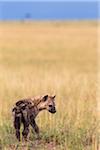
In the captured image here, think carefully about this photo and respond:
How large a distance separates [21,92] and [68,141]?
5.37m

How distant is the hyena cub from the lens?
20.3ft

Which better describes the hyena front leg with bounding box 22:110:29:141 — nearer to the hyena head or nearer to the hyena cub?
the hyena cub

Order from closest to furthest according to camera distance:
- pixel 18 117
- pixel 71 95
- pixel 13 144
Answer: pixel 18 117, pixel 13 144, pixel 71 95

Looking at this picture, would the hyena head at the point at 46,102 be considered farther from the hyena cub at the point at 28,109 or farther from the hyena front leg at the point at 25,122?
the hyena front leg at the point at 25,122

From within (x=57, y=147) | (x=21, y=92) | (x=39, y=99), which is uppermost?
(x=21, y=92)

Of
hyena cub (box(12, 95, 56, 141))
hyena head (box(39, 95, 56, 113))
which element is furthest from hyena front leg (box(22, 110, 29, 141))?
hyena head (box(39, 95, 56, 113))

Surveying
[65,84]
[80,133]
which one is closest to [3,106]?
[80,133]

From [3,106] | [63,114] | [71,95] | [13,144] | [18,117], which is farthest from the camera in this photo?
[71,95]

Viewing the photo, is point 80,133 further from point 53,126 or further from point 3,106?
point 3,106

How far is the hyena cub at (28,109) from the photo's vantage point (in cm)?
620

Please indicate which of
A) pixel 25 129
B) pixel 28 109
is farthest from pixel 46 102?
pixel 25 129

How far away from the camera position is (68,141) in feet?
22.7

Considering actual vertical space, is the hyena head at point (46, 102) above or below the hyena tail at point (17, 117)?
above

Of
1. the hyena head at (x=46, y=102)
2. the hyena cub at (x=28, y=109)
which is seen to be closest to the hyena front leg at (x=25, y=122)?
the hyena cub at (x=28, y=109)
